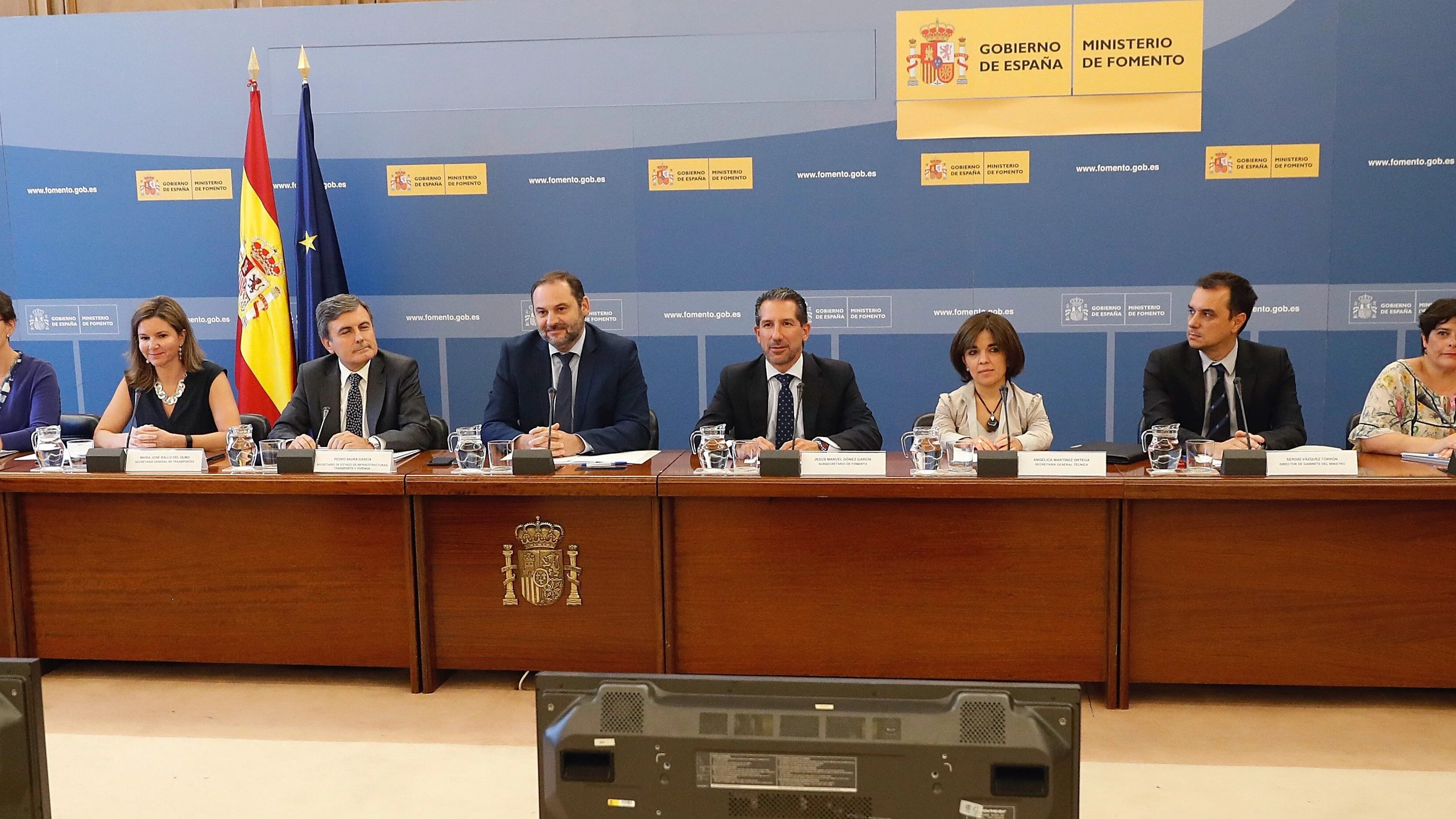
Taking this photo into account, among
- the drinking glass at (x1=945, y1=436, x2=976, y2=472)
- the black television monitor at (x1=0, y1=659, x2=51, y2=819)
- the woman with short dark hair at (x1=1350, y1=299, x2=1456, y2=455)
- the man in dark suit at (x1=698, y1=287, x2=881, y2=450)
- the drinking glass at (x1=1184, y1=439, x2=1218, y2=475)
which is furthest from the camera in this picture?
the man in dark suit at (x1=698, y1=287, x2=881, y2=450)

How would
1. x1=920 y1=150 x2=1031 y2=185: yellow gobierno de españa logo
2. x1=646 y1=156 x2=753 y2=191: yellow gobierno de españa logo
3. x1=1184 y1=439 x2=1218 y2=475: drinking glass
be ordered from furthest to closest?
x1=646 y1=156 x2=753 y2=191: yellow gobierno de españa logo, x1=920 y1=150 x2=1031 y2=185: yellow gobierno de españa logo, x1=1184 y1=439 x2=1218 y2=475: drinking glass

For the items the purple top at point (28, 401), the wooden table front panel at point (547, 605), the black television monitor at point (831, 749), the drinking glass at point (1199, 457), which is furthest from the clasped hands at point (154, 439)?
the drinking glass at point (1199, 457)

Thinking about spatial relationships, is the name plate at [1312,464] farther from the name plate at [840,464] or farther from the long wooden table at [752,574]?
the name plate at [840,464]

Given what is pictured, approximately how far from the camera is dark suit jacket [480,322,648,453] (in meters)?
3.55

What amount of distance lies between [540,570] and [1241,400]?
216cm

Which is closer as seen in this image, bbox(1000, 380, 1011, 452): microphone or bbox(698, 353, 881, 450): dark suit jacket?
bbox(1000, 380, 1011, 452): microphone

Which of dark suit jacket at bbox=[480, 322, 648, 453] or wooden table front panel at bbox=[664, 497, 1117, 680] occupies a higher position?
dark suit jacket at bbox=[480, 322, 648, 453]

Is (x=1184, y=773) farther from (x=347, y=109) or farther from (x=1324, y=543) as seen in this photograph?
(x=347, y=109)

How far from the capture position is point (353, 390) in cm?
351

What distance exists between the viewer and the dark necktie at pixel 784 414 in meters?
3.41

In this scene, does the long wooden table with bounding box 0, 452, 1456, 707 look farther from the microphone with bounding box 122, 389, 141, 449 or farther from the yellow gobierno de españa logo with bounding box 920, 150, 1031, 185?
the yellow gobierno de españa logo with bounding box 920, 150, 1031, 185

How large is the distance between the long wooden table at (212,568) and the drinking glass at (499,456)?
0.24 meters

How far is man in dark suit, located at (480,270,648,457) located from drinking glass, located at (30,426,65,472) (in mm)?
1194

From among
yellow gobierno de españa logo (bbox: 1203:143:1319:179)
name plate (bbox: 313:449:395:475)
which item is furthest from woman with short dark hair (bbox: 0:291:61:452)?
yellow gobierno de españa logo (bbox: 1203:143:1319:179)
